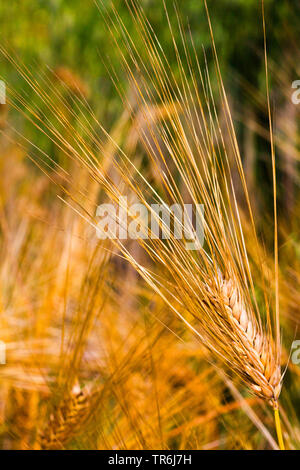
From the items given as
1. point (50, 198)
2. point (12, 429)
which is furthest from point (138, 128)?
point (50, 198)

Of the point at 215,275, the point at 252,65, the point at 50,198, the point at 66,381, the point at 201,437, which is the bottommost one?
the point at 201,437

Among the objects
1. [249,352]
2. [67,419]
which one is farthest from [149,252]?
[67,419]

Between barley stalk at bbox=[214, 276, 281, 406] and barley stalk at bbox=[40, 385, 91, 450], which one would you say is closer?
barley stalk at bbox=[214, 276, 281, 406]

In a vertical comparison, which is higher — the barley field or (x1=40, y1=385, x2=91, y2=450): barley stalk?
the barley field

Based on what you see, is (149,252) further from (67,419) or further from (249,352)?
(67,419)

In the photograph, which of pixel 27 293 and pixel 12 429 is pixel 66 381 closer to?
pixel 12 429

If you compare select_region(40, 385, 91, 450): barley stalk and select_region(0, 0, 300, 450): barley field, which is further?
select_region(40, 385, 91, 450): barley stalk

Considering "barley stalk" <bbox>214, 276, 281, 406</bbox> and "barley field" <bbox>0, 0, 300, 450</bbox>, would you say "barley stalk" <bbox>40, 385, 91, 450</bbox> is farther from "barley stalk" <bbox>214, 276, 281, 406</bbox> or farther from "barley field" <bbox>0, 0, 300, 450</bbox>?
"barley stalk" <bbox>214, 276, 281, 406</bbox>

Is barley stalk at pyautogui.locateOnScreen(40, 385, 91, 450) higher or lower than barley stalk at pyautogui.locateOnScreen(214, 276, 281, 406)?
lower

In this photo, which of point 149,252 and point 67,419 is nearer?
point 149,252

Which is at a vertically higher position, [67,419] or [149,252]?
[149,252]

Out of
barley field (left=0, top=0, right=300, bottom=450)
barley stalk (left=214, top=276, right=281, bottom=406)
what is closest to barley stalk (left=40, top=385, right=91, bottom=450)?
barley field (left=0, top=0, right=300, bottom=450)

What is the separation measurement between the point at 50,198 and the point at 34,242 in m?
0.21

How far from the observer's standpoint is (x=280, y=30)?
49.3 inches
